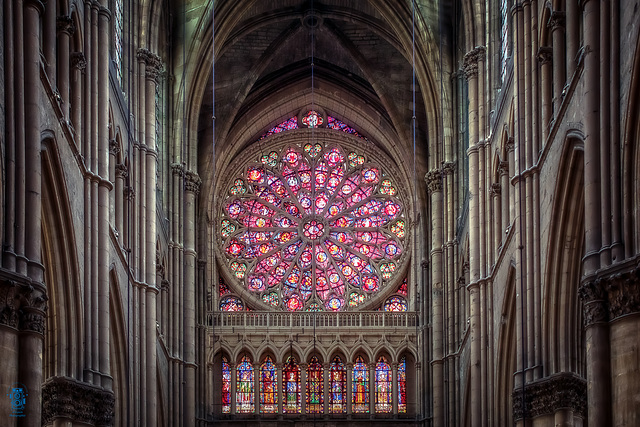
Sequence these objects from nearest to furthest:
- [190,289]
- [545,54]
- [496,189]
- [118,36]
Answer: [545,54], [496,189], [118,36], [190,289]

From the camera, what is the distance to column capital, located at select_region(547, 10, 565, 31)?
27.8 metres

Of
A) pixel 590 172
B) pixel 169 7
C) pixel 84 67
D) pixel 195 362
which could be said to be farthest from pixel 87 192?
pixel 195 362

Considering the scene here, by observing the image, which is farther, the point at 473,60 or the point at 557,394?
the point at 473,60

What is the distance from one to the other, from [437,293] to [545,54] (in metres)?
18.8

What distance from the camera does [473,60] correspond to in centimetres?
3869

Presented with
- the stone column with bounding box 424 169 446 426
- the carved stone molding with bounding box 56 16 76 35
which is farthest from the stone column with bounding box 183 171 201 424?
the carved stone molding with bounding box 56 16 76 35

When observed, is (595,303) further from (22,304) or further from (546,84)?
(22,304)

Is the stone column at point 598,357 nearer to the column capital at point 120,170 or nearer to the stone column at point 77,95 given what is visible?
the stone column at point 77,95

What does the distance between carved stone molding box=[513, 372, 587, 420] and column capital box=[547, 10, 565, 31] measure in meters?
Result: 7.18

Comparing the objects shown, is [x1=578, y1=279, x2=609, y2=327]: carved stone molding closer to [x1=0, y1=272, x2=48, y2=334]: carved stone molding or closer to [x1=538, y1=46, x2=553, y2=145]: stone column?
[x1=538, y1=46, x2=553, y2=145]: stone column

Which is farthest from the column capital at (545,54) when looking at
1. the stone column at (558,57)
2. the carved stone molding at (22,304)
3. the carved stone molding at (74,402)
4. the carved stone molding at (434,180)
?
the carved stone molding at (434,180)

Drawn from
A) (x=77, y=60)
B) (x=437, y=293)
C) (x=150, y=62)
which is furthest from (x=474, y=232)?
(x=77, y=60)

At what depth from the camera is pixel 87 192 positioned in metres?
29.3

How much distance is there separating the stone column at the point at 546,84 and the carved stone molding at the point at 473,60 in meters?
9.07
